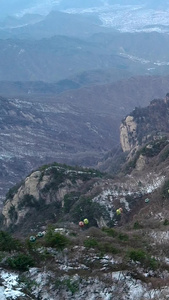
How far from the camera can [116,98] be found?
15975cm

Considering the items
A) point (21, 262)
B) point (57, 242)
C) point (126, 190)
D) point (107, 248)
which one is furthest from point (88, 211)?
point (21, 262)

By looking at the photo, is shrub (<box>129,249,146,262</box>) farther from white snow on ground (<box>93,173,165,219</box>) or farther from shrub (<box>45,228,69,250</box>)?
white snow on ground (<box>93,173,165,219</box>)

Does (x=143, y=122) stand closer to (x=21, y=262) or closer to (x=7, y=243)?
(x=7, y=243)

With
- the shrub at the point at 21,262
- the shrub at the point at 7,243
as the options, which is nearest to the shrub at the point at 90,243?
the shrub at the point at 21,262

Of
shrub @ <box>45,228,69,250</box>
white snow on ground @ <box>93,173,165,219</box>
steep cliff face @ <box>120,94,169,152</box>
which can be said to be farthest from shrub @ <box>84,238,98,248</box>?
steep cliff face @ <box>120,94,169,152</box>

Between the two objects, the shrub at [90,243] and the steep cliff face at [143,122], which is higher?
the shrub at [90,243]

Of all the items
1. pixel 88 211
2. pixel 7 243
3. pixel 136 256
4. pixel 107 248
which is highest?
pixel 136 256

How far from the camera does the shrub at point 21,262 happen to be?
19141 millimetres

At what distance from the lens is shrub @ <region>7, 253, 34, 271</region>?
62.8 ft

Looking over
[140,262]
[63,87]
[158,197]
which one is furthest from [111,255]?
[63,87]

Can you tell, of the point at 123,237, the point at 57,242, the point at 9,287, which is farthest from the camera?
the point at 123,237

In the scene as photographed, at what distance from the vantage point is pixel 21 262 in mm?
19234

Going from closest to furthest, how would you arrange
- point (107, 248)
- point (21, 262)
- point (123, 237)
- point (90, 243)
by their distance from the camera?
point (21, 262)
point (107, 248)
point (90, 243)
point (123, 237)

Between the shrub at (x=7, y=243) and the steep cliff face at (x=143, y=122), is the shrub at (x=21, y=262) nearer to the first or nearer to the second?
the shrub at (x=7, y=243)
